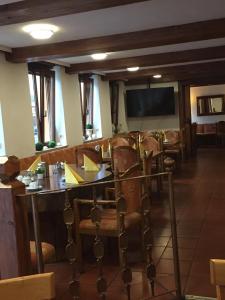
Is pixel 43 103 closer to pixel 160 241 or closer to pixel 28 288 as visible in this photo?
pixel 160 241

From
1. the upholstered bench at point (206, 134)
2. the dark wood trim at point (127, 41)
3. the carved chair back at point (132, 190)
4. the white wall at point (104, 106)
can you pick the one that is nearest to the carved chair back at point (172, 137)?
the white wall at point (104, 106)

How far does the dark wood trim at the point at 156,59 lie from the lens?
645 centimetres

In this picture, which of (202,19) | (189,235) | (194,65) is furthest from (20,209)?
(194,65)

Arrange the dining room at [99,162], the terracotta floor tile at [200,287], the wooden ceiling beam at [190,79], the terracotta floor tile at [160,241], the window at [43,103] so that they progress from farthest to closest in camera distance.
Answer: the wooden ceiling beam at [190,79] < the window at [43,103] < the terracotta floor tile at [160,241] < the terracotta floor tile at [200,287] < the dining room at [99,162]

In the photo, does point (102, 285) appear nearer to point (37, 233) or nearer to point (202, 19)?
point (37, 233)

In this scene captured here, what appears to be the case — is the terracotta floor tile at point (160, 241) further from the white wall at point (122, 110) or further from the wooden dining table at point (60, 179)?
the white wall at point (122, 110)

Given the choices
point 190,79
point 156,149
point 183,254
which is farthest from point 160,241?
point 190,79

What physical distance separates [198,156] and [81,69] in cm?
493

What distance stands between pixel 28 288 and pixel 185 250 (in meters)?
2.43

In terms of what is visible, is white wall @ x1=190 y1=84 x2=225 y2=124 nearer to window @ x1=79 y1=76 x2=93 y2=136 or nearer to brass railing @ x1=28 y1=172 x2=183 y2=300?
window @ x1=79 y1=76 x2=93 y2=136

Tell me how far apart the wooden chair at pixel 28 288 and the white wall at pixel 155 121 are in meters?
9.76

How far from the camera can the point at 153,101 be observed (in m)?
10.5

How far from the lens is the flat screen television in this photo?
1037cm

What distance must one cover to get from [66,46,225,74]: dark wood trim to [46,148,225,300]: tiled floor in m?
2.38
